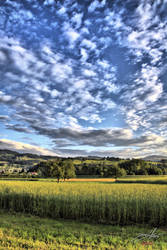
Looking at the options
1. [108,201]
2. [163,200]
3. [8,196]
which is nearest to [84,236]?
[108,201]

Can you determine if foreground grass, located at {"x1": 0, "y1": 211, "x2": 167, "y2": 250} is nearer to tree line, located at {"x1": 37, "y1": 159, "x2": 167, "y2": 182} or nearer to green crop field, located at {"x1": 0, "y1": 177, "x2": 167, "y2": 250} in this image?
green crop field, located at {"x1": 0, "y1": 177, "x2": 167, "y2": 250}

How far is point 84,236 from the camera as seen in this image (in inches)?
403

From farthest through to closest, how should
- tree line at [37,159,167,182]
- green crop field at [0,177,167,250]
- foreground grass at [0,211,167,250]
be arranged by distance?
tree line at [37,159,167,182]
green crop field at [0,177,167,250]
foreground grass at [0,211,167,250]

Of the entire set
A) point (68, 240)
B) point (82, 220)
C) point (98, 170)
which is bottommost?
point (98, 170)

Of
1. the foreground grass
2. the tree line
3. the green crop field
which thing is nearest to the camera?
the foreground grass

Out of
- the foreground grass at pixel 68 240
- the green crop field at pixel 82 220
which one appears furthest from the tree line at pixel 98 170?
the foreground grass at pixel 68 240

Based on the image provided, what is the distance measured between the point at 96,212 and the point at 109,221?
1.25 metres

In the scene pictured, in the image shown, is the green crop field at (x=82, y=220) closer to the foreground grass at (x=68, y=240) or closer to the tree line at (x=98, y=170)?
the foreground grass at (x=68, y=240)

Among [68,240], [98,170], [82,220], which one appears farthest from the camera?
[98,170]

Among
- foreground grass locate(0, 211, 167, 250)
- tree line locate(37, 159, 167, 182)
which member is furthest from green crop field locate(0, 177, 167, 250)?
tree line locate(37, 159, 167, 182)

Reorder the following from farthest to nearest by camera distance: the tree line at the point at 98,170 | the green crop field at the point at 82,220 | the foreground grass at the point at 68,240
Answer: the tree line at the point at 98,170, the green crop field at the point at 82,220, the foreground grass at the point at 68,240

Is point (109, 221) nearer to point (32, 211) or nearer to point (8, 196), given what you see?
point (32, 211)

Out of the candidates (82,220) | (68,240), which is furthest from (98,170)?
(68,240)

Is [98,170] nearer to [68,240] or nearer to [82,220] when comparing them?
[82,220]
